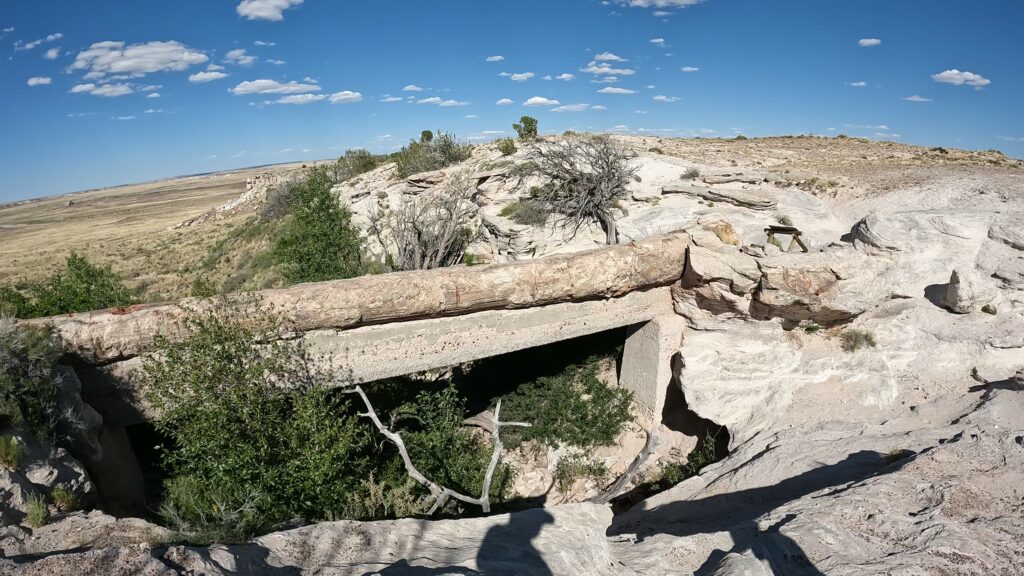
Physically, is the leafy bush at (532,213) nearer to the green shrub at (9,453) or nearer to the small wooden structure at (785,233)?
the small wooden structure at (785,233)

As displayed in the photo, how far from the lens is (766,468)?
6480 mm

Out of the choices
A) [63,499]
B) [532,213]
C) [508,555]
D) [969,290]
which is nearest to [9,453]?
[63,499]

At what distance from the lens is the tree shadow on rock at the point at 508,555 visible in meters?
3.53

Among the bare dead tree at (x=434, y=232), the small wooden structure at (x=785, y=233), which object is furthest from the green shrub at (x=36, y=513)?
the small wooden structure at (x=785, y=233)

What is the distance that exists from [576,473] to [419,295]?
177 inches

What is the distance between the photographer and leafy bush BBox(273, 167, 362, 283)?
13.3m

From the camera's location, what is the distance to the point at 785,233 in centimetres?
1032

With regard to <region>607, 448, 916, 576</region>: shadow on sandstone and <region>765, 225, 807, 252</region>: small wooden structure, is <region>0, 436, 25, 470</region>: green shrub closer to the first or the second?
<region>607, 448, 916, 576</region>: shadow on sandstone

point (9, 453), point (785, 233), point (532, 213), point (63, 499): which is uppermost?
point (532, 213)

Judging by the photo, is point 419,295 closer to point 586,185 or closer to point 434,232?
point 434,232

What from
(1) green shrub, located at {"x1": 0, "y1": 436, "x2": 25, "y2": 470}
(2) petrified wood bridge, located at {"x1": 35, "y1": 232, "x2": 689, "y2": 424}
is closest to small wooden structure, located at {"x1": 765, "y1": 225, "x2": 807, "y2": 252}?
(2) petrified wood bridge, located at {"x1": 35, "y1": 232, "x2": 689, "y2": 424}

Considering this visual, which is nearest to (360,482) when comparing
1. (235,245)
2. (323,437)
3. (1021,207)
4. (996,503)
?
(323,437)

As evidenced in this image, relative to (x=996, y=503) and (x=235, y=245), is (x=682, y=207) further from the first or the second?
(x=235, y=245)

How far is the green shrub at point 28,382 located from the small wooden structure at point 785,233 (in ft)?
37.5
